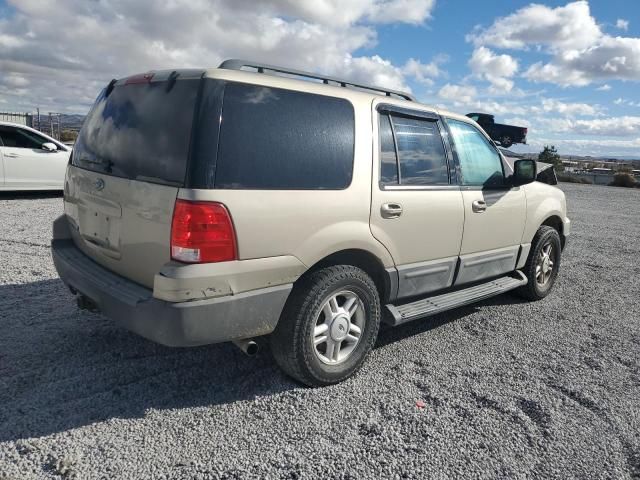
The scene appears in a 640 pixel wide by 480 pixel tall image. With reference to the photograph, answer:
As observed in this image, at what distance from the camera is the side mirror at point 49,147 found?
10252 millimetres

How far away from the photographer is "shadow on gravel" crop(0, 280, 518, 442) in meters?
2.72

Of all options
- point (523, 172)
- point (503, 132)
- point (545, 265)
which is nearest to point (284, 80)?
point (523, 172)

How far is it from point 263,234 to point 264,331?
1.87 feet

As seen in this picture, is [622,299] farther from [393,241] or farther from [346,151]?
[346,151]

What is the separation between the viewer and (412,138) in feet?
11.8

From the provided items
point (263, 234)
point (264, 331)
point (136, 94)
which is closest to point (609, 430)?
point (264, 331)

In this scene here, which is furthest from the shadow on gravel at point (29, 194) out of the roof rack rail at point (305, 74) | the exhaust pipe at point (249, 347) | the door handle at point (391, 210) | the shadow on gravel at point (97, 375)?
the door handle at point (391, 210)

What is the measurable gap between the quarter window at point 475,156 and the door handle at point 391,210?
0.91 meters

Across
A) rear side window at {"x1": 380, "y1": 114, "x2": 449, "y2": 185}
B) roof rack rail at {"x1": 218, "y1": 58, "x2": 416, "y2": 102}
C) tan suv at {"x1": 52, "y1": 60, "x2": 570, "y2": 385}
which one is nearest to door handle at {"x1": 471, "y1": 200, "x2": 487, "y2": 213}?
tan suv at {"x1": 52, "y1": 60, "x2": 570, "y2": 385}

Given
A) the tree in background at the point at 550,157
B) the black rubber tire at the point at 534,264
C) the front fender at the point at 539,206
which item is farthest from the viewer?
the tree in background at the point at 550,157

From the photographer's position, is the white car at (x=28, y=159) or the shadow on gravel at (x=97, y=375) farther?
the white car at (x=28, y=159)

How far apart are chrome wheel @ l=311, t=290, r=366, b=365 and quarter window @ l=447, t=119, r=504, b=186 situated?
58.9 inches

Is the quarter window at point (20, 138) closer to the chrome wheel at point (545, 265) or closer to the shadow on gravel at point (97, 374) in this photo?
the shadow on gravel at point (97, 374)

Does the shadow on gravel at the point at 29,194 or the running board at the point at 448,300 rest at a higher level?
the running board at the point at 448,300
